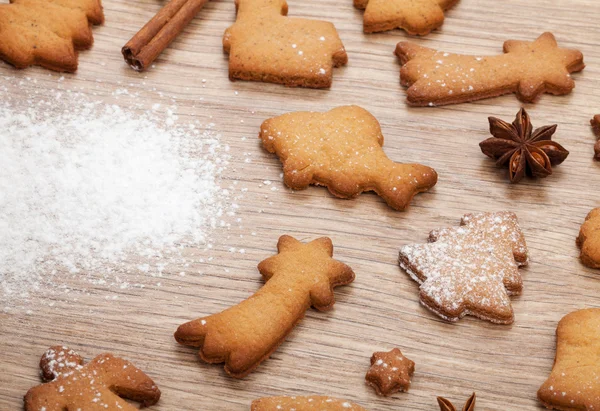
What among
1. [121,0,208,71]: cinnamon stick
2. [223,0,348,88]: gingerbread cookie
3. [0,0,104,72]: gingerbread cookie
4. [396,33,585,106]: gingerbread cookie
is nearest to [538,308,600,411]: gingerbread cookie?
[396,33,585,106]: gingerbread cookie

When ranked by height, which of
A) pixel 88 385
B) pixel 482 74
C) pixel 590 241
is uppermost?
pixel 482 74

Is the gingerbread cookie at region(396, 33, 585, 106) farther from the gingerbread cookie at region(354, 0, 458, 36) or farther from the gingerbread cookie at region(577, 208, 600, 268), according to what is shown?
the gingerbread cookie at region(577, 208, 600, 268)

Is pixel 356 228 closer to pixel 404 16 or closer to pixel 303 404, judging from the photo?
pixel 303 404

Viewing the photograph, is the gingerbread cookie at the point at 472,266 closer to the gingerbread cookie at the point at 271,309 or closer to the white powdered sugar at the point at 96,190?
the gingerbread cookie at the point at 271,309

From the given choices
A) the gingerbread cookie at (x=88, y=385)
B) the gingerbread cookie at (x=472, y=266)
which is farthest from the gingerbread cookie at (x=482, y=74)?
the gingerbread cookie at (x=88, y=385)

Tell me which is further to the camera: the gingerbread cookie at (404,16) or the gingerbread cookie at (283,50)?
the gingerbread cookie at (404,16)

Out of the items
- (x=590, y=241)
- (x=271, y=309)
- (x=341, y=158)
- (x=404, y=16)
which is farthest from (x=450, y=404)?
(x=404, y=16)
